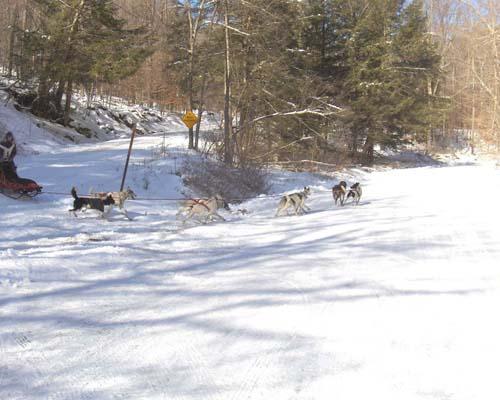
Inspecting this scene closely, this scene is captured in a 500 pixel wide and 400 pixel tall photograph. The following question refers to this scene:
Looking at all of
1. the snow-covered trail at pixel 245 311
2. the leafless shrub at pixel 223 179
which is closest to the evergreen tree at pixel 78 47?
the leafless shrub at pixel 223 179

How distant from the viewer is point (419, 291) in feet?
18.4

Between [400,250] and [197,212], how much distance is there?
4523mm

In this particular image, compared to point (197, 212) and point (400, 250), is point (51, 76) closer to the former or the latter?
point (197, 212)

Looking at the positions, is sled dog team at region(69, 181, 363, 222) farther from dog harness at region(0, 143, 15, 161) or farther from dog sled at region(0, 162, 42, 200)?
dog harness at region(0, 143, 15, 161)

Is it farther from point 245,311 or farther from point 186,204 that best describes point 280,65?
point 245,311

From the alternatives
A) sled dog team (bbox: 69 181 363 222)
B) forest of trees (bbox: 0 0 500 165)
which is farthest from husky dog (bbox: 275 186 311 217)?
forest of trees (bbox: 0 0 500 165)

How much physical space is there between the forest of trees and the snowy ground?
414 inches

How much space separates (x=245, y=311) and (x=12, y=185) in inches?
307

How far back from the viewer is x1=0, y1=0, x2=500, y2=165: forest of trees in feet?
70.1

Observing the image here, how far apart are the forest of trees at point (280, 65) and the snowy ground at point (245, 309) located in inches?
414

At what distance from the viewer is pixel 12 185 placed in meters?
10.4

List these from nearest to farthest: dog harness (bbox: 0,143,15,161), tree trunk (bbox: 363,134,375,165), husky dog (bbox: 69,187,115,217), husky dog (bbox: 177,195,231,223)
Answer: husky dog (bbox: 69,187,115,217) → husky dog (bbox: 177,195,231,223) → dog harness (bbox: 0,143,15,161) → tree trunk (bbox: 363,134,375,165)

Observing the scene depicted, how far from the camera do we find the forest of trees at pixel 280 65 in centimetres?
2136

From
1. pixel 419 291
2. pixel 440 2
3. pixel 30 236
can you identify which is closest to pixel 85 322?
pixel 419 291
